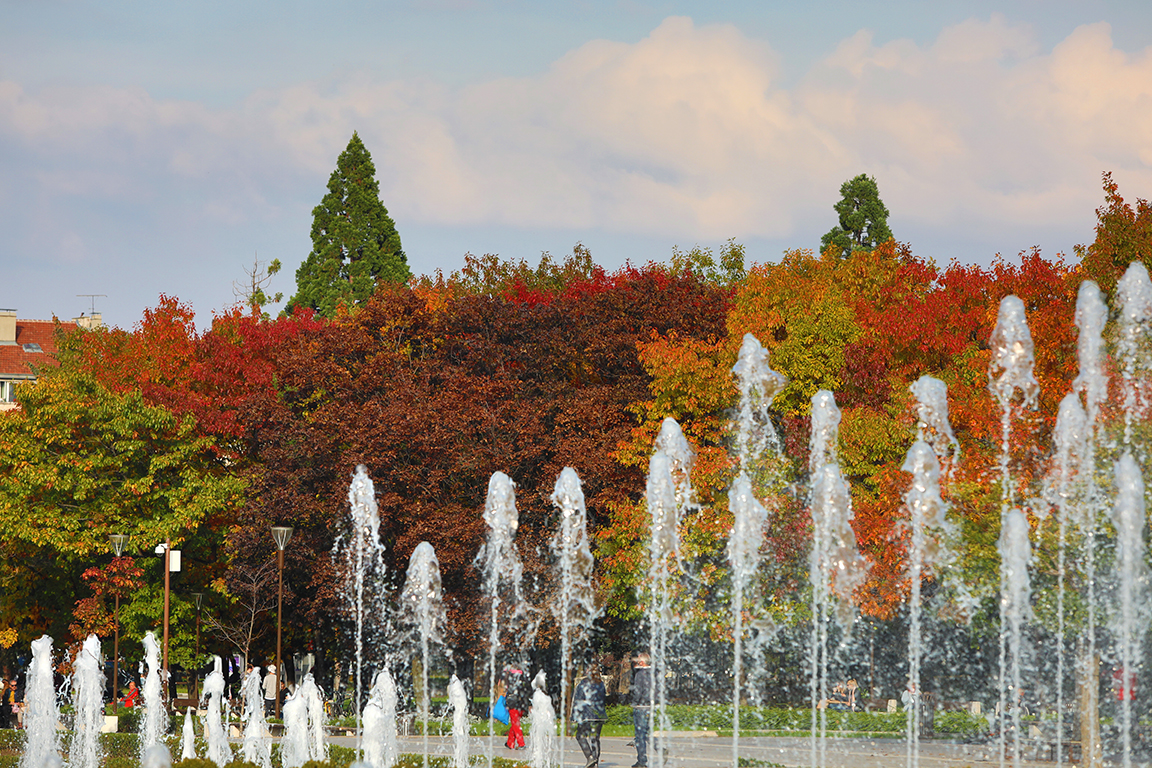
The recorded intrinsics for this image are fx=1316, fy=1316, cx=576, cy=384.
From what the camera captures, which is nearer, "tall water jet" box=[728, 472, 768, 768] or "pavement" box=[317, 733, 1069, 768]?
"pavement" box=[317, 733, 1069, 768]

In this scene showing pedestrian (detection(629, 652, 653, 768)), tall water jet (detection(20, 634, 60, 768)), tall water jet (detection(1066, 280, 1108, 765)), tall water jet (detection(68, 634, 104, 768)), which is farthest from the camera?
tall water jet (detection(20, 634, 60, 768))

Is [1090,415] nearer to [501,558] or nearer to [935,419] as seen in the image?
[935,419]

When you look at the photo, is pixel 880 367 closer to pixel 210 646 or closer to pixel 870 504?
A: pixel 870 504

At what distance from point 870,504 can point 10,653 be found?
36.1 metres

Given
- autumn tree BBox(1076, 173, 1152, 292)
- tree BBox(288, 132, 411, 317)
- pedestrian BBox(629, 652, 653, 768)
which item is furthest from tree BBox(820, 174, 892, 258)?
pedestrian BBox(629, 652, 653, 768)

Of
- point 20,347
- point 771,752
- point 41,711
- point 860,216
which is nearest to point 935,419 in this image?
point 771,752

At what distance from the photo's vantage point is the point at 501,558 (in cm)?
3041

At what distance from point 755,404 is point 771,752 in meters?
11.4

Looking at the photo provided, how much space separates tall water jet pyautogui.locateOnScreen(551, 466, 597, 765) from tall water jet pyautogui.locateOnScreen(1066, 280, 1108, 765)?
34.6 feet

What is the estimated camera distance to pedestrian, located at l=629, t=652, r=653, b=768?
Answer: 1812cm

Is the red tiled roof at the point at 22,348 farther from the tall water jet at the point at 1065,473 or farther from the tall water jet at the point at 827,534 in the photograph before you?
the tall water jet at the point at 1065,473

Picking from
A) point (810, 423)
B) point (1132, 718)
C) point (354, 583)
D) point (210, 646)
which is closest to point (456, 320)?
point (354, 583)

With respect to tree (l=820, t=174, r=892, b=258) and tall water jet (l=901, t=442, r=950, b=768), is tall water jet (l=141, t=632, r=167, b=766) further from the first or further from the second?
tree (l=820, t=174, r=892, b=258)

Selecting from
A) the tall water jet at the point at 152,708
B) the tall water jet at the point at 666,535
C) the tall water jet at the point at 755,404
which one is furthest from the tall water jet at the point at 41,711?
the tall water jet at the point at 755,404
